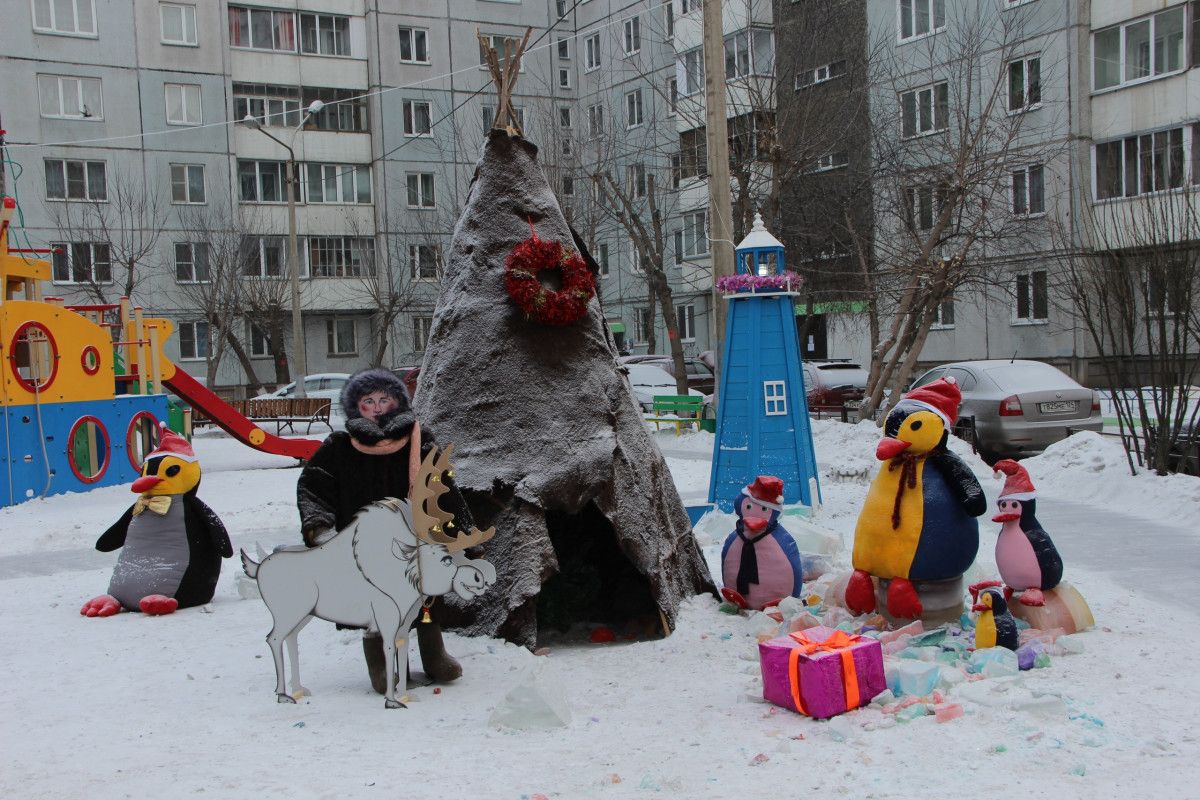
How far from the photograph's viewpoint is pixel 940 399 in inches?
230

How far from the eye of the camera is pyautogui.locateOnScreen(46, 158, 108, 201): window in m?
Result: 32.3

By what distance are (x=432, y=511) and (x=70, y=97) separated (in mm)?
33201

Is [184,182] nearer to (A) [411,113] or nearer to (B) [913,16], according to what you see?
(A) [411,113]

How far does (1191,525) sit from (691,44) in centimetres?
2475

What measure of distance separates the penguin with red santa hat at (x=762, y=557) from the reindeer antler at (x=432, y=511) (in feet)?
6.29

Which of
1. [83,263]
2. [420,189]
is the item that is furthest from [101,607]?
[420,189]

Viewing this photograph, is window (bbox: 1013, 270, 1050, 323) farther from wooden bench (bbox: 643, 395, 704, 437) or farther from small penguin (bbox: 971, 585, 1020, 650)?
small penguin (bbox: 971, 585, 1020, 650)

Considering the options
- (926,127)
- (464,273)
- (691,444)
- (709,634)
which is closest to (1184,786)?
(709,634)

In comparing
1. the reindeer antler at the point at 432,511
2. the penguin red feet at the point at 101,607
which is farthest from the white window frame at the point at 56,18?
the reindeer antler at the point at 432,511

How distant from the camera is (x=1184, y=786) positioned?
385 cm

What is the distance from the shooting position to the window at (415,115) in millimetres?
37688

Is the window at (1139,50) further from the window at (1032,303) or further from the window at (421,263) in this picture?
the window at (421,263)

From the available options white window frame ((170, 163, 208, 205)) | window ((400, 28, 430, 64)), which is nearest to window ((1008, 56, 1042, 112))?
window ((400, 28, 430, 64))

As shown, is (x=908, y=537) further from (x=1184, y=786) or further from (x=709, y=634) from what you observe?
(x=1184, y=786)
